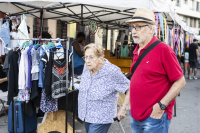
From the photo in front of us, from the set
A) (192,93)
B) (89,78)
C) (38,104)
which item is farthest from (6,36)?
(192,93)

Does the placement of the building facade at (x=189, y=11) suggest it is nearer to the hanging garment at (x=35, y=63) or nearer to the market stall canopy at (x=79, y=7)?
the market stall canopy at (x=79, y=7)

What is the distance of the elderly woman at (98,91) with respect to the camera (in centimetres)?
264

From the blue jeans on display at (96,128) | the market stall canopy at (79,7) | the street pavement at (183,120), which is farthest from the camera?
the street pavement at (183,120)

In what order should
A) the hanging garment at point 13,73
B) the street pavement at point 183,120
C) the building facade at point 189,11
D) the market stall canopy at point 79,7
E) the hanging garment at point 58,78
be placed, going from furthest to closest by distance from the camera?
the building facade at point 189,11, the street pavement at point 183,120, the market stall canopy at point 79,7, the hanging garment at point 13,73, the hanging garment at point 58,78

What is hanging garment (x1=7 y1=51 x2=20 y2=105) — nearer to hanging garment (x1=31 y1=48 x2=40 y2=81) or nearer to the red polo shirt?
hanging garment (x1=31 y1=48 x2=40 y2=81)

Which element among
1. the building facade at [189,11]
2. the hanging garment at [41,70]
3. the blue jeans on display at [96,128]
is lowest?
the blue jeans on display at [96,128]

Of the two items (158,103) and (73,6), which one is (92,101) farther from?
(73,6)

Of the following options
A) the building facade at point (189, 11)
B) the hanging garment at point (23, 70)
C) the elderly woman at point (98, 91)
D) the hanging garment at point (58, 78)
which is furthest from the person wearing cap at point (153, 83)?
the building facade at point (189, 11)

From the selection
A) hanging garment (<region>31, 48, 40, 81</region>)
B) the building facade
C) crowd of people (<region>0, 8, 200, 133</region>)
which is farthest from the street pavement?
the building facade

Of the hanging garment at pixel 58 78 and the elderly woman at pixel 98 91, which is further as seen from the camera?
the hanging garment at pixel 58 78

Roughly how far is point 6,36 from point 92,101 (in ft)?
12.6

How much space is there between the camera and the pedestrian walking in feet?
6.50

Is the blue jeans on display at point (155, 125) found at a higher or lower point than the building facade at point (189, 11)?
lower

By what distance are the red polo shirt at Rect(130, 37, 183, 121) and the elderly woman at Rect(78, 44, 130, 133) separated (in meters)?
0.47
